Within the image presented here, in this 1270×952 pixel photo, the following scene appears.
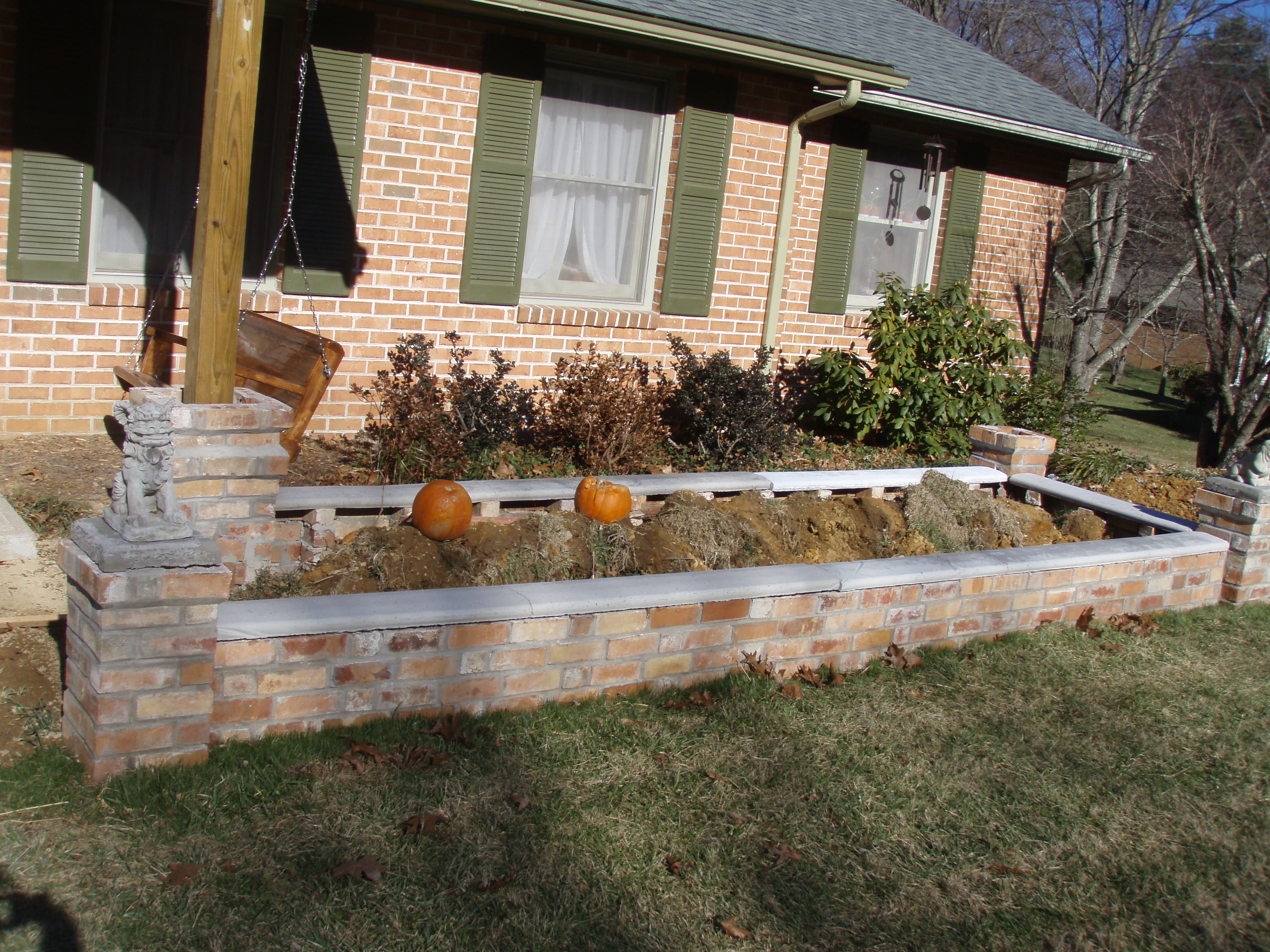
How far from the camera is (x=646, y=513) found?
5.52 metres

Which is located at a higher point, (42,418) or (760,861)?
(42,418)

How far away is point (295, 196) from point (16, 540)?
3086mm

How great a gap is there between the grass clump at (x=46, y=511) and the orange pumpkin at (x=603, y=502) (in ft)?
7.50

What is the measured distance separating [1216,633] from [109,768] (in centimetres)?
489

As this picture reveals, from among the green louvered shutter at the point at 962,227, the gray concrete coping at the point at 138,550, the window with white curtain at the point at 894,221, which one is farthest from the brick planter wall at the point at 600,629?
the green louvered shutter at the point at 962,227

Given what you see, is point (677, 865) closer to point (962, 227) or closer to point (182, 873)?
point (182, 873)

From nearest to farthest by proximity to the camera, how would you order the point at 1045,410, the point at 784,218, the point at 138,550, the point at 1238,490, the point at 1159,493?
1. the point at 138,550
2. the point at 1238,490
3. the point at 1159,493
4. the point at 784,218
5. the point at 1045,410

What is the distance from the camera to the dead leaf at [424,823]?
9.61ft

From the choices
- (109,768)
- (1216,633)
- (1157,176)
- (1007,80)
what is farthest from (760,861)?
(1157,176)

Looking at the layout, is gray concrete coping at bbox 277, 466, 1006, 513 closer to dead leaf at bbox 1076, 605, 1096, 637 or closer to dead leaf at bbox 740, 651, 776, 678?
dead leaf at bbox 1076, 605, 1096, 637

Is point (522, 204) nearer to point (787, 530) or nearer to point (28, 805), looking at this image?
point (787, 530)

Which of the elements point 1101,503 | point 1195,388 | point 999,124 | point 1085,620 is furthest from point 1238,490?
point 1195,388

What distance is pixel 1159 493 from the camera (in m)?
7.61

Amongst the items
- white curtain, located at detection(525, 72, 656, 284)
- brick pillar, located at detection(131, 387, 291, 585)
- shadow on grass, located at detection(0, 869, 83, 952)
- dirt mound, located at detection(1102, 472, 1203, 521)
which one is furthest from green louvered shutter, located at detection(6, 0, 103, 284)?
dirt mound, located at detection(1102, 472, 1203, 521)
